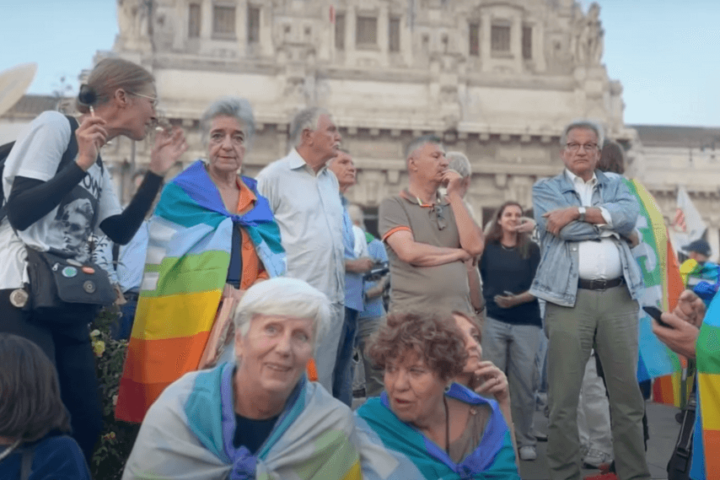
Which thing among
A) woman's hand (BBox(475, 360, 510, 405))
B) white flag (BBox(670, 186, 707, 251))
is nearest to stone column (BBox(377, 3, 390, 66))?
white flag (BBox(670, 186, 707, 251))

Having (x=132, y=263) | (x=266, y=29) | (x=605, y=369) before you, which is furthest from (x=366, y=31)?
(x=605, y=369)

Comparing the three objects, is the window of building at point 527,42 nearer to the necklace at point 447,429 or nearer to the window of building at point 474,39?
the window of building at point 474,39

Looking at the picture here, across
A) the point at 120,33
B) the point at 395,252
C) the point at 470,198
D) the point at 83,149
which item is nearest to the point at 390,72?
the point at 470,198

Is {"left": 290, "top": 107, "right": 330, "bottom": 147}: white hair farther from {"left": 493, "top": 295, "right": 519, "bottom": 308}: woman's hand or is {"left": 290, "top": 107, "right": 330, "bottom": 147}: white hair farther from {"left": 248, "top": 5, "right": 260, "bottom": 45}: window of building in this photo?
{"left": 248, "top": 5, "right": 260, "bottom": 45}: window of building

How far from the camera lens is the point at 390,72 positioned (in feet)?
78.0

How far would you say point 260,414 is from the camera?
2.51m

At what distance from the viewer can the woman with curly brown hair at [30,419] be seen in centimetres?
239

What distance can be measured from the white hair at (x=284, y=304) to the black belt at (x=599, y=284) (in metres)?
2.14

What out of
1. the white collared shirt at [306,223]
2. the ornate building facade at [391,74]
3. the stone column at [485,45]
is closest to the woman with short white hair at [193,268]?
the white collared shirt at [306,223]

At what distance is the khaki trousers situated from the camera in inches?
163

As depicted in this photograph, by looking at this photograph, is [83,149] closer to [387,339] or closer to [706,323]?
[387,339]

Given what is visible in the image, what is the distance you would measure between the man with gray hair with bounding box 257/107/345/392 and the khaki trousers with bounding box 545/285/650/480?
47.0 inches

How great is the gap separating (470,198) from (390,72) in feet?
14.8

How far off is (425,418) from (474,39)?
2411 cm
